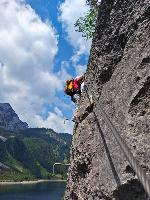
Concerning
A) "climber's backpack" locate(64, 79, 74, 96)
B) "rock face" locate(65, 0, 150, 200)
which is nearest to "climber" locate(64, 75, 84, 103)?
"climber's backpack" locate(64, 79, 74, 96)

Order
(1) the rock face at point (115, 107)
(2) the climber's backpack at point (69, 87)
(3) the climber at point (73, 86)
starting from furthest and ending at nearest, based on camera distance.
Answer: (2) the climber's backpack at point (69, 87), (3) the climber at point (73, 86), (1) the rock face at point (115, 107)

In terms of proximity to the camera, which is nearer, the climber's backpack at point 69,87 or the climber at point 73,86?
the climber at point 73,86

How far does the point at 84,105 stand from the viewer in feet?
54.0

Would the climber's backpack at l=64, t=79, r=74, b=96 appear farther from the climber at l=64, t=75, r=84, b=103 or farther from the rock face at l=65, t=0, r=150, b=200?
the rock face at l=65, t=0, r=150, b=200

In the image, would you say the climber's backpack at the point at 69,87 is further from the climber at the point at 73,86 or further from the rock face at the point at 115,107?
the rock face at the point at 115,107

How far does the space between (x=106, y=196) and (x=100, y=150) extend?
192cm

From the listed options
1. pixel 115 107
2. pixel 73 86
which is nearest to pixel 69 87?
pixel 73 86

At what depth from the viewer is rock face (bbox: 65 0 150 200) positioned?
959 cm

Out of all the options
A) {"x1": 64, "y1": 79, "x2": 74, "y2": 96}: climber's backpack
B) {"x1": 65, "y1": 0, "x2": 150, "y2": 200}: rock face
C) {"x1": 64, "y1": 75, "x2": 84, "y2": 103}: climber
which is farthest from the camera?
{"x1": 64, "y1": 79, "x2": 74, "y2": 96}: climber's backpack

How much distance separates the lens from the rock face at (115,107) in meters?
9.59

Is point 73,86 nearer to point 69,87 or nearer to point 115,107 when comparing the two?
point 69,87

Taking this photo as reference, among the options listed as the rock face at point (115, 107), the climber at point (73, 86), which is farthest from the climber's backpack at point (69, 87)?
the rock face at point (115, 107)

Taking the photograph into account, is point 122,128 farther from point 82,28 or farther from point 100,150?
point 82,28

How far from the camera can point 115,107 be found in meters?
11.8
